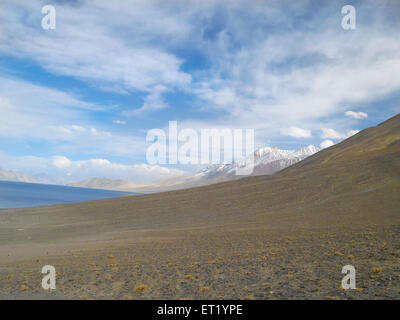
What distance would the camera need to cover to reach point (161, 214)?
39.5 meters

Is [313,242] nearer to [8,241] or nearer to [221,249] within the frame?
[221,249]

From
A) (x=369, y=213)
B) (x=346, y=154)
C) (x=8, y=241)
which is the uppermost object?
(x=346, y=154)

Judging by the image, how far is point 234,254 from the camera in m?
14.5

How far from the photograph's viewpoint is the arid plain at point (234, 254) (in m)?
8.95

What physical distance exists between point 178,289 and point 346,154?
67319mm

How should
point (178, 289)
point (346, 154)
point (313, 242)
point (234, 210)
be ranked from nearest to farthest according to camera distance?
point (178, 289) → point (313, 242) → point (234, 210) → point (346, 154)

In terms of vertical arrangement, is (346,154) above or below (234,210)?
above

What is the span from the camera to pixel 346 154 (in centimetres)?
6600

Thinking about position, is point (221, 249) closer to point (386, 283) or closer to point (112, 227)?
point (386, 283)

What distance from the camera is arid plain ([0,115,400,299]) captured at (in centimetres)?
895
